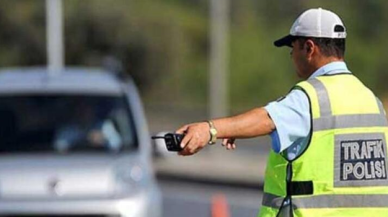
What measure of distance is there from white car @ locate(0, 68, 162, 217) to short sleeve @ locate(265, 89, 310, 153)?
515 cm

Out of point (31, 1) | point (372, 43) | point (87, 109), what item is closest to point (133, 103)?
point (87, 109)

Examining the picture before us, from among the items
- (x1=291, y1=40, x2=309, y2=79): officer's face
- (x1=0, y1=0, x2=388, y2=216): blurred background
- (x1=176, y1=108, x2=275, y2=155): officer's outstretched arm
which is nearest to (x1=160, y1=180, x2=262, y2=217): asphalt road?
(x1=0, y1=0, x2=388, y2=216): blurred background

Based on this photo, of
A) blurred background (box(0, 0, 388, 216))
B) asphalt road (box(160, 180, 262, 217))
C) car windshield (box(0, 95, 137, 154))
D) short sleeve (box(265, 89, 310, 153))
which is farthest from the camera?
Result: blurred background (box(0, 0, 388, 216))

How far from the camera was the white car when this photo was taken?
419 inches

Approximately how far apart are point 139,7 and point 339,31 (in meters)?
37.6

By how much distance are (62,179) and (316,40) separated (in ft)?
17.2

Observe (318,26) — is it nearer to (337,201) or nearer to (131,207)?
(337,201)

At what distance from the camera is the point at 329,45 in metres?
5.77

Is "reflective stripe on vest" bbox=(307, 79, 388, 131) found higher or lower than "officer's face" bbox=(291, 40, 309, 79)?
lower

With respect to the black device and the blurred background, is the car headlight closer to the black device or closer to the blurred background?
the black device

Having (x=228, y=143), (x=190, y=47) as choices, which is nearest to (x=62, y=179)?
(x=228, y=143)

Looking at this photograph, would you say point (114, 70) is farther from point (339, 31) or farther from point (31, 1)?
point (31, 1)

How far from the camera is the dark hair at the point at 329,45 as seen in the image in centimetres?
573

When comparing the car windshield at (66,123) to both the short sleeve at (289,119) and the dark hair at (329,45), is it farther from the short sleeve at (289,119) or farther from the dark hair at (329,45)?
the short sleeve at (289,119)
